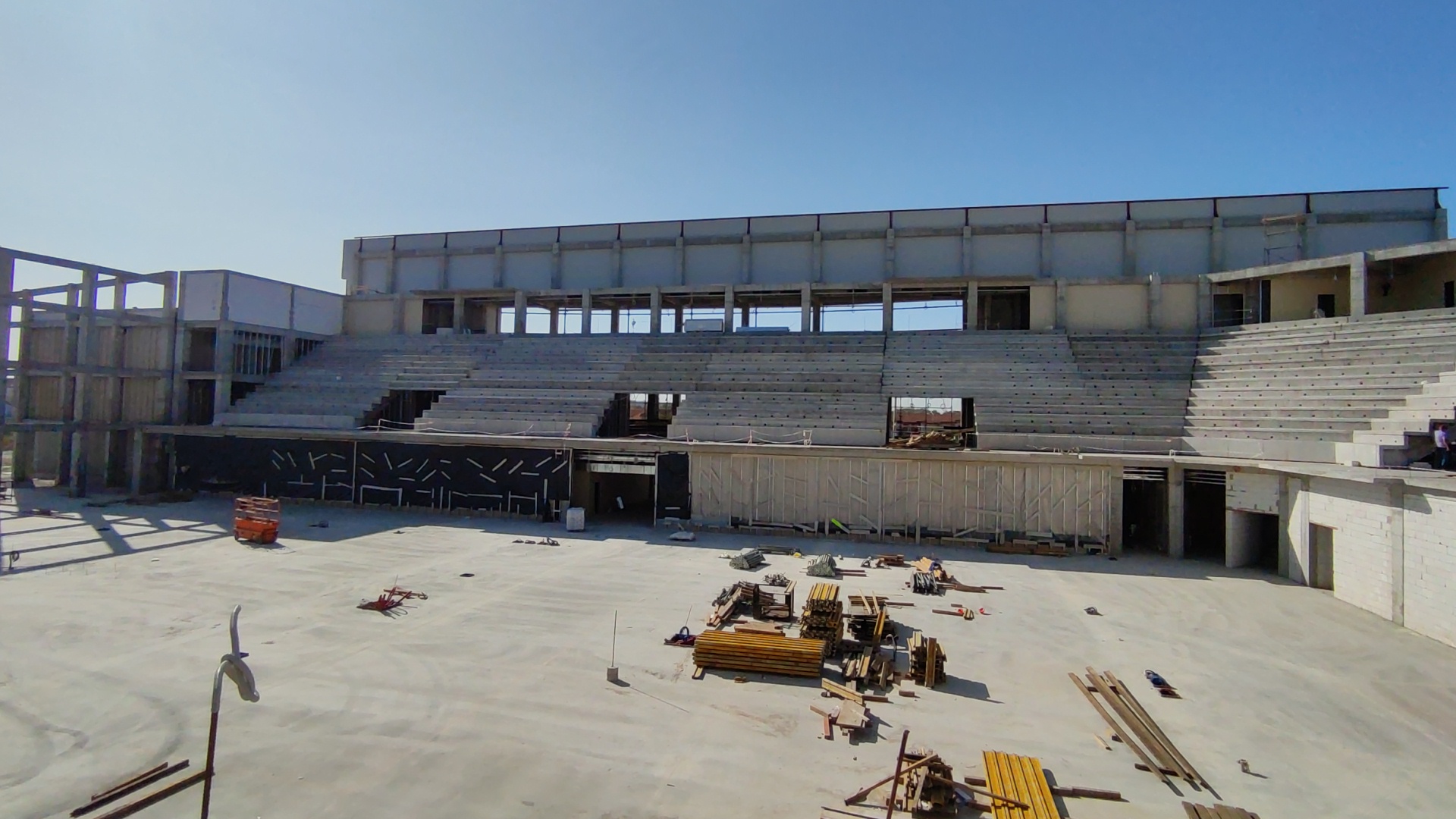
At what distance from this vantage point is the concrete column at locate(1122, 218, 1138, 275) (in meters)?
29.3

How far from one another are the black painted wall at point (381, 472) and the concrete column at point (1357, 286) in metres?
26.8

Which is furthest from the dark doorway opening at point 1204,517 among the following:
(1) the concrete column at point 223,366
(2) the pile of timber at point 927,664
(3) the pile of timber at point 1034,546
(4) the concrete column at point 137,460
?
(4) the concrete column at point 137,460

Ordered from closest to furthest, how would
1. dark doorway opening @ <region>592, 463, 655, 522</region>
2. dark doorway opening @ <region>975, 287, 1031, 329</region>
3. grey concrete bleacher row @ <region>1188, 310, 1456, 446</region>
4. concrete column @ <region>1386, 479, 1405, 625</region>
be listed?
concrete column @ <region>1386, 479, 1405, 625</region> < grey concrete bleacher row @ <region>1188, 310, 1456, 446</region> < dark doorway opening @ <region>592, 463, 655, 522</region> < dark doorway opening @ <region>975, 287, 1031, 329</region>

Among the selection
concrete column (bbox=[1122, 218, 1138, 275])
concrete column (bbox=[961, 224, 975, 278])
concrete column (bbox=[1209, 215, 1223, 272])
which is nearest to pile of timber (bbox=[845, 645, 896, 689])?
concrete column (bbox=[961, 224, 975, 278])

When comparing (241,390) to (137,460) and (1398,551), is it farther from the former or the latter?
(1398,551)

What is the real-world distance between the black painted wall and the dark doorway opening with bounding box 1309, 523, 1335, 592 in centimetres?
2043

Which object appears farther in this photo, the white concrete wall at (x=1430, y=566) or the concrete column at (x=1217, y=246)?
the concrete column at (x=1217, y=246)

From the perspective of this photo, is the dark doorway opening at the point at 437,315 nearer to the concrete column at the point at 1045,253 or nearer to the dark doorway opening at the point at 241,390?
the dark doorway opening at the point at 241,390

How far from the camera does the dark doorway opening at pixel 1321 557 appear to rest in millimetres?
15367

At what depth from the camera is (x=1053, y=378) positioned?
24906 millimetres

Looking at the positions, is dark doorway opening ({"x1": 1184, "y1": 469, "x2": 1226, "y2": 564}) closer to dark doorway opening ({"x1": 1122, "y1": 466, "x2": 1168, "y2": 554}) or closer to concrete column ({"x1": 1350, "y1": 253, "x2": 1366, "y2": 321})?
dark doorway opening ({"x1": 1122, "y1": 466, "x2": 1168, "y2": 554})

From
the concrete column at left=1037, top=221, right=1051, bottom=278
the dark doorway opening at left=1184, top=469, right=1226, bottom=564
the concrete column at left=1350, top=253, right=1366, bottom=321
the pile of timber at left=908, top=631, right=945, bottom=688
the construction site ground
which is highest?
the concrete column at left=1037, top=221, right=1051, bottom=278

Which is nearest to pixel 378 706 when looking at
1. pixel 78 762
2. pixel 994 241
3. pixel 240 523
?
pixel 78 762

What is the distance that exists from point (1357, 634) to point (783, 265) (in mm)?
25194
